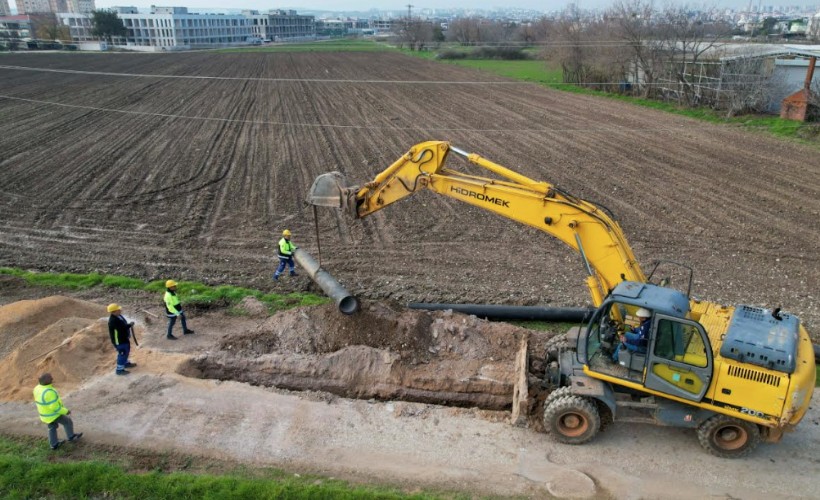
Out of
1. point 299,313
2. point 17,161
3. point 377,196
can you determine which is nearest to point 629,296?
point 377,196

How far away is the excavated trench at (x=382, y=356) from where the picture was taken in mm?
10688

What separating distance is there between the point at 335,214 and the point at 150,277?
6030mm

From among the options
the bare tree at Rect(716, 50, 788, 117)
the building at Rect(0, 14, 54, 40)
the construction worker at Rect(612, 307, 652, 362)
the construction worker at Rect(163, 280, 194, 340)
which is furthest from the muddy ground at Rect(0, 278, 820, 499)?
the building at Rect(0, 14, 54, 40)

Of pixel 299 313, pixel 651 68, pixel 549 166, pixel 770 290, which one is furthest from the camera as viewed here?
pixel 651 68

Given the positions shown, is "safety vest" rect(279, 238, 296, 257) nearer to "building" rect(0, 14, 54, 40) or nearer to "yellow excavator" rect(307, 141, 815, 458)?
"yellow excavator" rect(307, 141, 815, 458)

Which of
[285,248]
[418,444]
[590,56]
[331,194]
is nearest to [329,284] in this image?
[285,248]

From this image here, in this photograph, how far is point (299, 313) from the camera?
12227 millimetres

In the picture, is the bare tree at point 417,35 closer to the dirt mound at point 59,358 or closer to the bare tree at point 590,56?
the bare tree at point 590,56

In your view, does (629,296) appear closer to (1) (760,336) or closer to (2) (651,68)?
(1) (760,336)

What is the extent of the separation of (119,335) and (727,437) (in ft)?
32.8

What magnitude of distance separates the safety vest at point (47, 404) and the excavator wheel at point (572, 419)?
7.22 m

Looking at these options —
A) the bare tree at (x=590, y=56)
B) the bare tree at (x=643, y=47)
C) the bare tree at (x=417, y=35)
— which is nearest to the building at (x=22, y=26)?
the bare tree at (x=417, y=35)

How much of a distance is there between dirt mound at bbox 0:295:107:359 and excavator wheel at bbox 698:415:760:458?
38.3 feet

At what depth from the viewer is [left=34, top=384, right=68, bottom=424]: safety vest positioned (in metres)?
8.73
